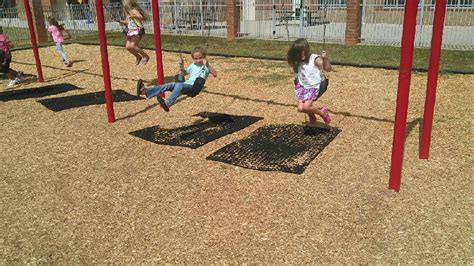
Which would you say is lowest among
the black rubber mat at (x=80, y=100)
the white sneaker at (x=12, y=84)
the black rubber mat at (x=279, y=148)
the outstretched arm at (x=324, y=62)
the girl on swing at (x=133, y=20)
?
the black rubber mat at (x=279, y=148)

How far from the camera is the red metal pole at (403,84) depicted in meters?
3.35

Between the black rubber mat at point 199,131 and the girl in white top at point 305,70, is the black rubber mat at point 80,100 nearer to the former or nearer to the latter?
the black rubber mat at point 199,131

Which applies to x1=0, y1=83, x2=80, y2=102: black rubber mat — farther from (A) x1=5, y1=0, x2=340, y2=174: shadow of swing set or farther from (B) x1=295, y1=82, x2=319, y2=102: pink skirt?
(B) x1=295, y1=82, x2=319, y2=102: pink skirt

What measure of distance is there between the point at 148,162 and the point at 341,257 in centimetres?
253

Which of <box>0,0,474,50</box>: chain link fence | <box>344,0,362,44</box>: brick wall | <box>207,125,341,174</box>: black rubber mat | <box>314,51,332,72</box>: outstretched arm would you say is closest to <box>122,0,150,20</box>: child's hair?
<box>207,125,341,174</box>: black rubber mat

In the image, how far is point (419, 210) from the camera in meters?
3.52

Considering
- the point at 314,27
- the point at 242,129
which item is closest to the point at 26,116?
the point at 242,129

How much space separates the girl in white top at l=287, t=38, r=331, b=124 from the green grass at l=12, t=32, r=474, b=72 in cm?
537

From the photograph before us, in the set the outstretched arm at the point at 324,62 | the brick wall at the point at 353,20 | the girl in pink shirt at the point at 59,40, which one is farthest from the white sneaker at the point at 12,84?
the brick wall at the point at 353,20

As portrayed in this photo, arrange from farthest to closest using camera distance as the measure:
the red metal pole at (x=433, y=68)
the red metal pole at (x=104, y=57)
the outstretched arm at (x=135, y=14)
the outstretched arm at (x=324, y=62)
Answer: the outstretched arm at (x=135, y=14) → the red metal pole at (x=104, y=57) → the outstretched arm at (x=324, y=62) → the red metal pole at (x=433, y=68)

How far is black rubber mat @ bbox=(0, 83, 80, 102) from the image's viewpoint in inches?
317

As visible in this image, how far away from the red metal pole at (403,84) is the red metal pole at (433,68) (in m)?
0.88

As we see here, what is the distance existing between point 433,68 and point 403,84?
3.41 feet

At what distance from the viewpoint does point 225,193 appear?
154 inches
